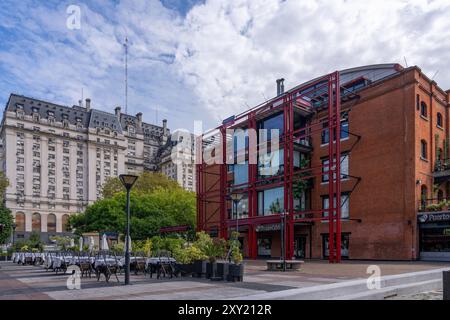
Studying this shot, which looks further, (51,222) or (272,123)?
(51,222)

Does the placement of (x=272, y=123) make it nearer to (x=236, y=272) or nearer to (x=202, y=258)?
(x=202, y=258)

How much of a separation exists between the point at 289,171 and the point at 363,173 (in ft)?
18.9

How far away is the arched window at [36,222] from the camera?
94938 mm

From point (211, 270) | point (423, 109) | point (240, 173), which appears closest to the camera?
point (211, 270)

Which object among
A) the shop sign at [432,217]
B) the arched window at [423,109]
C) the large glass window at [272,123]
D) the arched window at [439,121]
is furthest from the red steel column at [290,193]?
the arched window at [439,121]

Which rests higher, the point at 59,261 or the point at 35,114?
the point at 35,114

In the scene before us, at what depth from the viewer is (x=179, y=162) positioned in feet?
392

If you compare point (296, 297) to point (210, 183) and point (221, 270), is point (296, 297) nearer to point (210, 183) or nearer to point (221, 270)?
point (221, 270)

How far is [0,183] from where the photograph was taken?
49.8 metres

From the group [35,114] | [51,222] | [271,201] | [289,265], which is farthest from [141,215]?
[35,114]

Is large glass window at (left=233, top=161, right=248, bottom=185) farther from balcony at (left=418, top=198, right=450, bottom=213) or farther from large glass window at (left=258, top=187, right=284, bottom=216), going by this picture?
balcony at (left=418, top=198, right=450, bottom=213)

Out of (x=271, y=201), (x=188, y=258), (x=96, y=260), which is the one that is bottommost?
(x=96, y=260)

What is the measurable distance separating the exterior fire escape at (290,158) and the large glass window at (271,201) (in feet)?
2.25

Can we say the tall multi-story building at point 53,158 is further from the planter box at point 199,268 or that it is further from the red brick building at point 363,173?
the planter box at point 199,268
